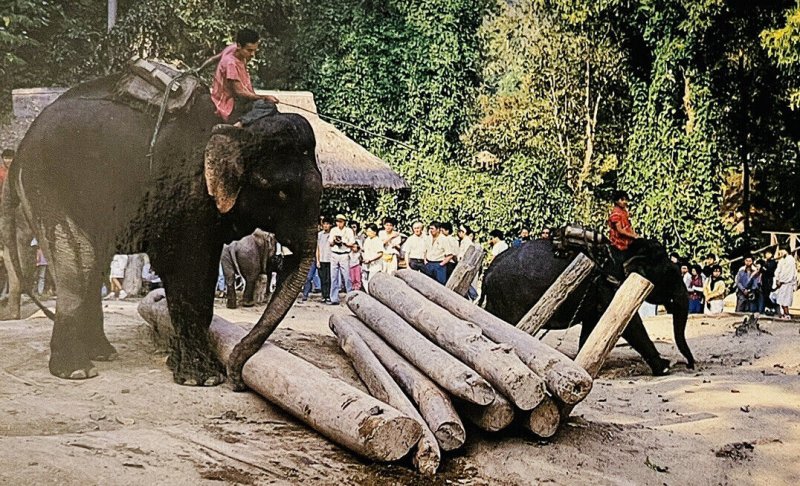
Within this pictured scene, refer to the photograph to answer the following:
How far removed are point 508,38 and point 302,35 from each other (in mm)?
6846

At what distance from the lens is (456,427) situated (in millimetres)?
6363

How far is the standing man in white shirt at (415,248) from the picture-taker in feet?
46.2

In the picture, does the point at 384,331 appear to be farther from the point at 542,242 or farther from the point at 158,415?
the point at 542,242

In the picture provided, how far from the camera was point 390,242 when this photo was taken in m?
13.6

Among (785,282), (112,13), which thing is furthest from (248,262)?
(785,282)

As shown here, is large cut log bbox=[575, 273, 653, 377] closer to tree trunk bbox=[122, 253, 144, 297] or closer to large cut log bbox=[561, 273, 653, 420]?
large cut log bbox=[561, 273, 653, 420]

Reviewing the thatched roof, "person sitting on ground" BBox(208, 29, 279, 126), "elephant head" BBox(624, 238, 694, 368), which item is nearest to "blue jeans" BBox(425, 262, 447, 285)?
the thatched roof

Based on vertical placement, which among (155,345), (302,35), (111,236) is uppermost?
(302,35)

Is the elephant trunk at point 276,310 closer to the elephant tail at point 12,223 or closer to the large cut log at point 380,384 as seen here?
the large cut log at point 380,384

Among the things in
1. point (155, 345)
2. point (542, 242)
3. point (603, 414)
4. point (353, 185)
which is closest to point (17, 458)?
point (155, 345)

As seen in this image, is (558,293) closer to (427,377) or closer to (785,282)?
(427,377)

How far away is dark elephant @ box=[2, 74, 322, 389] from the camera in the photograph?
682cm

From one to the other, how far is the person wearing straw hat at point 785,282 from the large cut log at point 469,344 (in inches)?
370

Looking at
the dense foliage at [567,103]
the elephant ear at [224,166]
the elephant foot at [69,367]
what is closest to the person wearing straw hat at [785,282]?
the dense foliage at [567,103]
